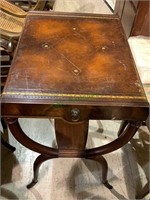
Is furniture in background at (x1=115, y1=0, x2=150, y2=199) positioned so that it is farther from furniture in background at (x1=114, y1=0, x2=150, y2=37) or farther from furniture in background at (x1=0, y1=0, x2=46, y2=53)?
furniture in background at (x1=0, y1=0, x2=46, y2=53)

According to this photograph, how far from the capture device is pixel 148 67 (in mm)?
1168

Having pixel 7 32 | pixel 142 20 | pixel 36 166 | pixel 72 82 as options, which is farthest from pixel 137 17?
pixel 36 166

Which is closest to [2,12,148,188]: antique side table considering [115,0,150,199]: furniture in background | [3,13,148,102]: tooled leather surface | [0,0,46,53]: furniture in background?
[3,13,148,102]: tooled leather surface

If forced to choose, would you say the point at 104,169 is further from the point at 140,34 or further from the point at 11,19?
the point at 11,19

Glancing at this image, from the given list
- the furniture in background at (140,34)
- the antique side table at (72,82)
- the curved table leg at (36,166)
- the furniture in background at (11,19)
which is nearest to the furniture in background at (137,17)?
the furniture in background at (140,34)

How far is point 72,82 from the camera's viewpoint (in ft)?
2.85

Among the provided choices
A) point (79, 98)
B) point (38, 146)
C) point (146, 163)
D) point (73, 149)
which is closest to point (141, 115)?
point (79, 98)

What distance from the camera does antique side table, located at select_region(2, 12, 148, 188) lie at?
2.65ft

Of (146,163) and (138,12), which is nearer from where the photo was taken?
(146,163)

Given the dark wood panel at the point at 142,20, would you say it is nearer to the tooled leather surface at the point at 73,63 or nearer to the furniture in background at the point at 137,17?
the furniture in background at the point at 137,17

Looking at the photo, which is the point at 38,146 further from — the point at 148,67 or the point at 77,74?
the point at 148,67

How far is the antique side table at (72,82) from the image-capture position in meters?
0.81

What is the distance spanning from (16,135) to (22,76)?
0.88 feet

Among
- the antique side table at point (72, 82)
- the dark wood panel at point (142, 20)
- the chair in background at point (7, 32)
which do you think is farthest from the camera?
Result: the dark wood panel at point (142, 20)
